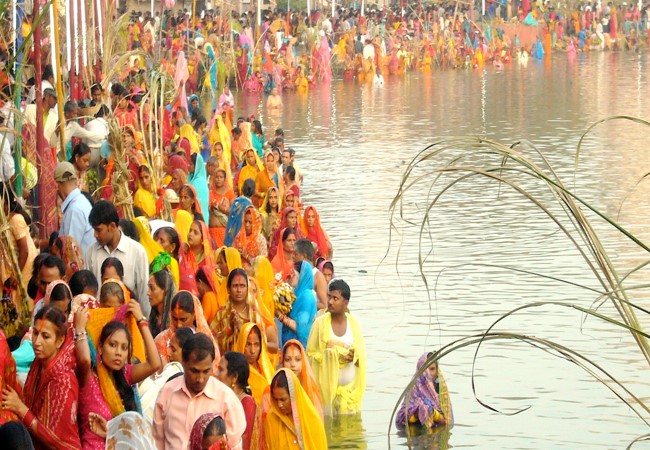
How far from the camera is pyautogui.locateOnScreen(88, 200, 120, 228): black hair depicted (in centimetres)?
718

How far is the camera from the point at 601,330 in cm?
1019

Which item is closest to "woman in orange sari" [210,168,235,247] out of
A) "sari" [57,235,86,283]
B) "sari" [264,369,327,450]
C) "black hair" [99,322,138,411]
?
"sari" [57,235,86,283]

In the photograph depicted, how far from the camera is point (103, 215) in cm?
718

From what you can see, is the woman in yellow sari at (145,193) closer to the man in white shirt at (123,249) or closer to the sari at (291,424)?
the man in white shirt at (123,249)

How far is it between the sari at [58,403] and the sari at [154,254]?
8.47ft

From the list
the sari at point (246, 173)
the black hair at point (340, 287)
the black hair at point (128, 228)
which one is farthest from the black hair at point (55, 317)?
the sari at point (246, 173)

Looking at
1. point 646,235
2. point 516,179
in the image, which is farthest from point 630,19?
point 646,235

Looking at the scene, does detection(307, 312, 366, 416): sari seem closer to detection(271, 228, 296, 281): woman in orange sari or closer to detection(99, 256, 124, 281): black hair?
detection(99, 256, 124, 281): black hair

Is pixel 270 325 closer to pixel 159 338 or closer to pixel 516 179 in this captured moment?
pixel 159 338

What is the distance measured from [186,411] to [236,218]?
495 centimetres

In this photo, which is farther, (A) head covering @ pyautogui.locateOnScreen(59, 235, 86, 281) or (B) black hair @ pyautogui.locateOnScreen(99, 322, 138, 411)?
(A) head covering @ pyautogui.locateOnScreen(59, 235, 86, 281)

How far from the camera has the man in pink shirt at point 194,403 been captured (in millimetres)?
5363

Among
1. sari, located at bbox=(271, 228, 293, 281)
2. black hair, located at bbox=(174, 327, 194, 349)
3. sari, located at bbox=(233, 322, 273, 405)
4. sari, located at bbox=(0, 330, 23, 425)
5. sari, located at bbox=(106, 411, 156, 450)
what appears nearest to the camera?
sari, located at bbox=(106, 411, 156, 450)

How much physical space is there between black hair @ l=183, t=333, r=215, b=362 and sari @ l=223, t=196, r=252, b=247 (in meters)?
4.71
